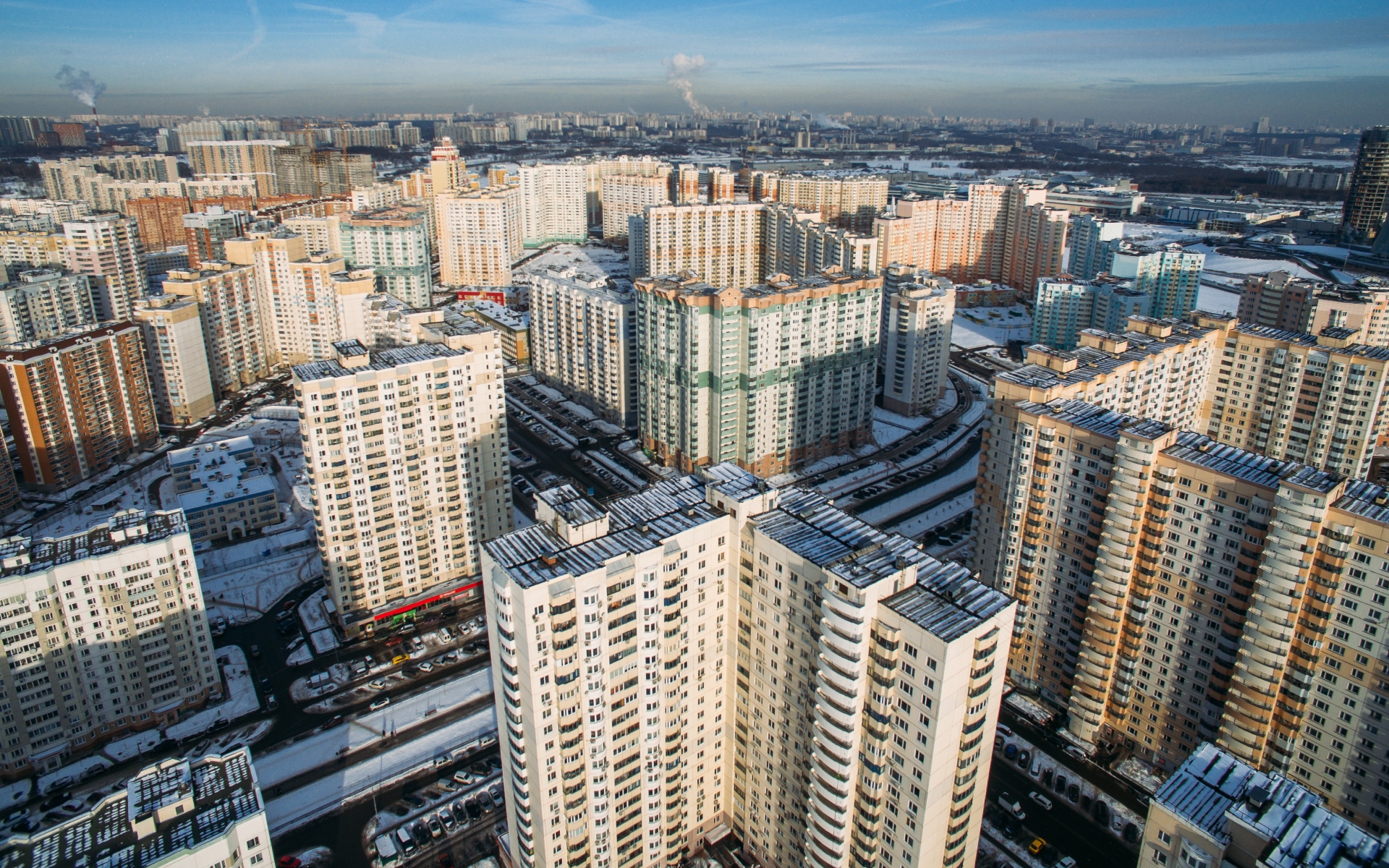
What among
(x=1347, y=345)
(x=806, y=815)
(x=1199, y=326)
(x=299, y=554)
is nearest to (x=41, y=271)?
(x=299, y=554)

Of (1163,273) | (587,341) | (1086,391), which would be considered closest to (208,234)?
(587,341)

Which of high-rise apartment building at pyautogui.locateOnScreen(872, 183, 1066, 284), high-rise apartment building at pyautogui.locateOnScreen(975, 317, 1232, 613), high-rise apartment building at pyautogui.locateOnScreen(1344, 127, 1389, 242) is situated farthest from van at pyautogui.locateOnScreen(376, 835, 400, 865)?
high-rise apartment building at pyautogui.locateOnScreen(1344, 127, 1389, 242)

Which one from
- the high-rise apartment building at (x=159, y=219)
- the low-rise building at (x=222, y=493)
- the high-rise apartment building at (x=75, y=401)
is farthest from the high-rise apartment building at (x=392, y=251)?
the high-rise apartment building at (x=159, y=219)

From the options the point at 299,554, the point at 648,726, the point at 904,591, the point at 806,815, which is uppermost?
the point at 904,591

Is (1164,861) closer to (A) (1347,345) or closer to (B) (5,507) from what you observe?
(A) (1347,345)

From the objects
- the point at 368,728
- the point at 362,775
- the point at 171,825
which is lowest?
the point at 362,775

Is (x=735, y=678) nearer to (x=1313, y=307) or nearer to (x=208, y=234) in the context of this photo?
(x=1313, y=307)
